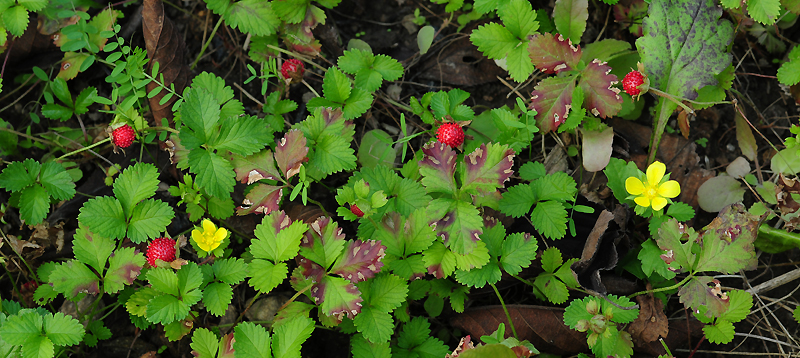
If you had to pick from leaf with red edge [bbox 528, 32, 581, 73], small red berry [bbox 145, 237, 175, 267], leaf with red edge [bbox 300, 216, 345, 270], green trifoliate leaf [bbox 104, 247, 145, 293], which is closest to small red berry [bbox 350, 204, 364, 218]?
leaf with red edge [bbox 300, 216, 345, 270]

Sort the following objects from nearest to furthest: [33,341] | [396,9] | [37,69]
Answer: [33,341] → [37,69] → [396,9]

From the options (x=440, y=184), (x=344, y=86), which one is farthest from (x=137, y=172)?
(x=440, y=184)

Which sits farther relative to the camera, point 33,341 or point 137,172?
point 137,172

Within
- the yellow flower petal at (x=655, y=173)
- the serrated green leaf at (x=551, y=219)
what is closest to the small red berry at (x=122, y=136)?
the serrated green leaf at (x=551, y=219)

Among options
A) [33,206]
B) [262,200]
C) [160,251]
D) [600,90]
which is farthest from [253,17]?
[600,90]

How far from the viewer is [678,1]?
2568 mm

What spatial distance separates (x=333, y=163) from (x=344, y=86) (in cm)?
41

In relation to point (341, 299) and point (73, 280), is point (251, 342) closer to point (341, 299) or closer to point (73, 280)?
point (341, 299)

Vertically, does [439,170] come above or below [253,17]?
below

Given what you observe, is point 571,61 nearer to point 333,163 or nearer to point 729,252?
point 729,252

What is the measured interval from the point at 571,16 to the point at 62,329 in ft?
8.88

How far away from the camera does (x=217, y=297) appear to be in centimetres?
216

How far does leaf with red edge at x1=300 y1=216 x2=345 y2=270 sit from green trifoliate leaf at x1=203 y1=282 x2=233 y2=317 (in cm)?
38

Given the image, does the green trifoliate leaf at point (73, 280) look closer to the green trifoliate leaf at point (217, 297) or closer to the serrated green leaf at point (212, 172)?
the green trifoliate leaf at point (217, 297)
